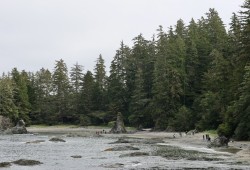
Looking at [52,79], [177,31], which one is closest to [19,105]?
[52,79]

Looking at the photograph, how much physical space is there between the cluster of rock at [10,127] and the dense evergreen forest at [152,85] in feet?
14.1

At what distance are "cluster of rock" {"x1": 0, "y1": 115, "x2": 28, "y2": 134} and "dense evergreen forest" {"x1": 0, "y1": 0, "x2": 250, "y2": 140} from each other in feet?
14.1

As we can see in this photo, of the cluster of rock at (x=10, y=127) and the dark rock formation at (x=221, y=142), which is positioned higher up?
the cluster of rock at (x=10, y=127)

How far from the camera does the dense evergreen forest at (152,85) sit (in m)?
73.2

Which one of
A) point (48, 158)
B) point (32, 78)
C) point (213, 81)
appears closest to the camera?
point (48, 158)

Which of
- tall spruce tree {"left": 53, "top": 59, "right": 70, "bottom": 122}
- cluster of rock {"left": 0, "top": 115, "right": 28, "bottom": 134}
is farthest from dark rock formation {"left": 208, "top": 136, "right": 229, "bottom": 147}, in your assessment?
tall spruce tree {"left": 53, "top": 59, "right": 70, "bottom": 122}

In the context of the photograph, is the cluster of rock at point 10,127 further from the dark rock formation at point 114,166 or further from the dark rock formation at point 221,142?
the dark rock formation at point 114,166

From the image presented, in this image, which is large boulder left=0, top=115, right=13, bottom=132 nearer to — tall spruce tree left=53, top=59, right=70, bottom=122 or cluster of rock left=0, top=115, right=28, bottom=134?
cluster of rock left=0, top=115, right=28, bottom=134

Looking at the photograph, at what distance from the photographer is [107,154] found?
46188 mm

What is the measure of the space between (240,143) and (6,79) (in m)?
79.2

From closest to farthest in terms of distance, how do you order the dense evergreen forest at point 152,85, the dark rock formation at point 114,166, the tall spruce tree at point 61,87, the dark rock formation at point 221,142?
1. the dark rock formation at point 114,166
2. the dark rock formation at point 221,142
3. the dense evergreen forest at point 152,85
4. the tall spruce tree at point 61,87

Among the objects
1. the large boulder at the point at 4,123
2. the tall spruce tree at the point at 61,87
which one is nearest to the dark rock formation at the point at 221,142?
the large boulder at the point at 4,123

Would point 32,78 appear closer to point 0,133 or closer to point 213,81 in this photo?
point 0,133

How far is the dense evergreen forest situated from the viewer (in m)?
73.2
